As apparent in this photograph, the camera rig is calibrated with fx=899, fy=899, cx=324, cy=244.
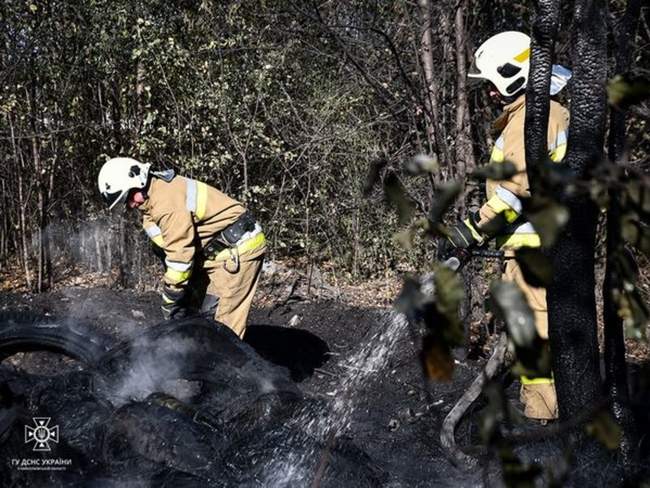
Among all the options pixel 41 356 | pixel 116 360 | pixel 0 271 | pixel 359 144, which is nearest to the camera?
pixel 116 360

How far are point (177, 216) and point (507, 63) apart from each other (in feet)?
7.64

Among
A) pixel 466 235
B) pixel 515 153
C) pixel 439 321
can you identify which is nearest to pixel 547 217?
pixel 439 321

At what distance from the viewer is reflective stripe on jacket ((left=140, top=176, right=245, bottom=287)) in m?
5.96

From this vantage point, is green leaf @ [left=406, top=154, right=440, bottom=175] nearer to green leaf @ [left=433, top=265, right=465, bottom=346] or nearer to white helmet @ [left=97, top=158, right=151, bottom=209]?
green leaf @ [left=433, top=265, right=465, bottom=346]

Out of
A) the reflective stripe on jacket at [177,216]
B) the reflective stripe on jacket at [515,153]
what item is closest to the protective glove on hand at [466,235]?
the reflective stripe on jacket at [515,153]

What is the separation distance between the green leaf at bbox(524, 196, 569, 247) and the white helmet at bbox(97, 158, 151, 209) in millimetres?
5084

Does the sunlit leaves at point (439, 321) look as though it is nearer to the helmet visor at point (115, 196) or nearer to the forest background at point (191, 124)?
the helmet visor at point (115, 196)

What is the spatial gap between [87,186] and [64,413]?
6.41 metres

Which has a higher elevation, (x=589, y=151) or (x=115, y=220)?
(x=589, y=151)

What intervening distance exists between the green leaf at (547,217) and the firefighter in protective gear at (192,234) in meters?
4.99

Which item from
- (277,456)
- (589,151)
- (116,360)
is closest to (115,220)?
(116,360)

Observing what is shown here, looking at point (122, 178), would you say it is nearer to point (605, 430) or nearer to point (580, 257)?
point (580, 257)

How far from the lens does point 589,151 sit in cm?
313

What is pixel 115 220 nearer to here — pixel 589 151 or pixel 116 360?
pixel 116 360
